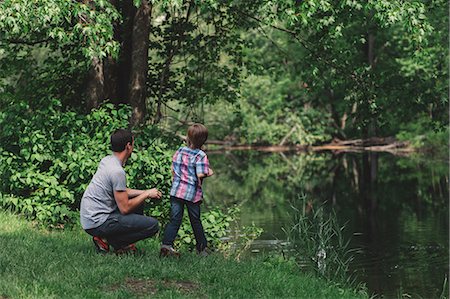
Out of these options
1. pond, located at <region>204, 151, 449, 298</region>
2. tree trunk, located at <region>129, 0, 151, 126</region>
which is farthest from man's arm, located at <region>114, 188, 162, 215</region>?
tree trunk, located at <region>129, 0, 151, 126</region>

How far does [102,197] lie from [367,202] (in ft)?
55.8

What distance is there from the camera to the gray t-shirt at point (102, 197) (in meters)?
8.46

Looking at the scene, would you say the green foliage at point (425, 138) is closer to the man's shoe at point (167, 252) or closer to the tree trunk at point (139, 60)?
the tree trunk at point (139, 60)

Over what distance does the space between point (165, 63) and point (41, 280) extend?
7.75 m

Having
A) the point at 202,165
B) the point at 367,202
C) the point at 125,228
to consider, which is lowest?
the point at 367,202

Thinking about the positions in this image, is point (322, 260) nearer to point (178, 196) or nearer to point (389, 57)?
point (178, 196)

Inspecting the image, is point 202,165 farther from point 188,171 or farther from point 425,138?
point 425,138

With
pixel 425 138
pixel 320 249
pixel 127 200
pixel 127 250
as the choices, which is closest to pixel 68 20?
pixel 127 200

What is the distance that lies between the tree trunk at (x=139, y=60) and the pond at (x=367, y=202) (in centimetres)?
309

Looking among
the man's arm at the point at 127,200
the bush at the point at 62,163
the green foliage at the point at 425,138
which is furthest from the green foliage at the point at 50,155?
the green foliage at the point at 425,138

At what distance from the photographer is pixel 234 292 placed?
7.47 m

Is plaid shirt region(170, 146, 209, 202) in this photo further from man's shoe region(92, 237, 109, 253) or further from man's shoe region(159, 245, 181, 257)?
man's shoe region(92, 237, 109, 253)

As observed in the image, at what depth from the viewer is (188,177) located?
9.16 m

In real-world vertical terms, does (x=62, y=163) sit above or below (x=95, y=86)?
below
